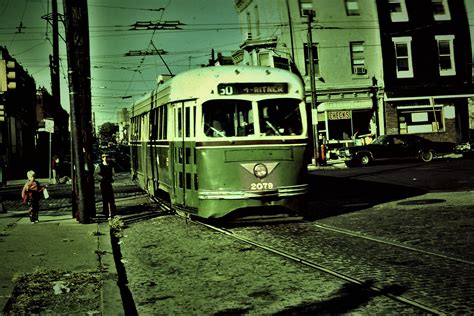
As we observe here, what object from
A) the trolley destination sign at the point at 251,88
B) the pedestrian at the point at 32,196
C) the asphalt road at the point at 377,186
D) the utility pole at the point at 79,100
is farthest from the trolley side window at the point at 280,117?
the pedestrian at the point at 32,196

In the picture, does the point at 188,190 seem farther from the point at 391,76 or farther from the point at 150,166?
the point at 391,76

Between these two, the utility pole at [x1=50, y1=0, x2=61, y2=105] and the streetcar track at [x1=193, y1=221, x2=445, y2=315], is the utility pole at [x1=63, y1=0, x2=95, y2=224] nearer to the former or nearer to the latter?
the streetcar track at [x1=193, y1=221, x2=445, y2=315]

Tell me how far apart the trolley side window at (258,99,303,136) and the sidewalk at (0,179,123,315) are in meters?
3.78

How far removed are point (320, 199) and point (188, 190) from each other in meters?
6.09

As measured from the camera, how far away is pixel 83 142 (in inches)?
499

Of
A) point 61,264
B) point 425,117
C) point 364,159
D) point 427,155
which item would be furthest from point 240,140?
point 425,117

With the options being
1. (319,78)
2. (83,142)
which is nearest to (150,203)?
(83,142)

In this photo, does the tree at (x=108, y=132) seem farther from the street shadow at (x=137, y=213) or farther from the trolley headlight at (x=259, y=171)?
the trolley headlight at (x=259, y=171)

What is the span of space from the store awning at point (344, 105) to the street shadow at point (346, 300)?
96.3ft

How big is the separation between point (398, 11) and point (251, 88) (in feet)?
93.7

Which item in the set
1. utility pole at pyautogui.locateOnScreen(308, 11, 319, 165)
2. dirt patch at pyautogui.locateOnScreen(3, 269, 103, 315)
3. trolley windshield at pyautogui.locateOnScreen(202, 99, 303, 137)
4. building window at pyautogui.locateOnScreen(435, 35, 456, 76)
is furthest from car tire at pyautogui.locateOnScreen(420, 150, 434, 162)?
dirt patch at pyautogui.locateOnScreen(3, 269, 103, 315)

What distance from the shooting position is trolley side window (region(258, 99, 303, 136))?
10.7 metres

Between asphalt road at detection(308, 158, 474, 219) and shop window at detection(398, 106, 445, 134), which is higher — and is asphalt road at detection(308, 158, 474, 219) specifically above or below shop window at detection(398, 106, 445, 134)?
below

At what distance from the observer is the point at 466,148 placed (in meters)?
30.0
